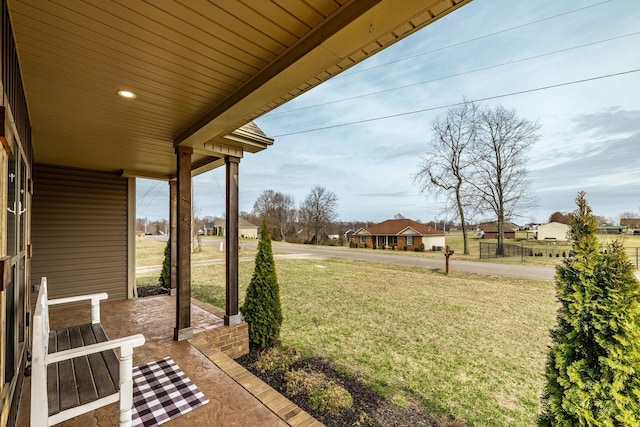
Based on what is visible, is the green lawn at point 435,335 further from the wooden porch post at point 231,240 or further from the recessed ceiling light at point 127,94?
the recessed ceiling light at point 127,94

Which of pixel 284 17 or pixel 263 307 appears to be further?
pixel 263 307

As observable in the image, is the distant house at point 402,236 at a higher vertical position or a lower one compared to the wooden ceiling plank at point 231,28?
lower

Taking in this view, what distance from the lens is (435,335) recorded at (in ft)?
15.9

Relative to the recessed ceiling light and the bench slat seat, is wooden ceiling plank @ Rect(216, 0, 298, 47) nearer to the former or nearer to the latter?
the recessed ceiling light

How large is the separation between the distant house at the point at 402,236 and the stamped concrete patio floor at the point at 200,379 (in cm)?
2346

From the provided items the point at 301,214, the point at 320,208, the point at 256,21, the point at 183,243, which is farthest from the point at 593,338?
the point at 301,214

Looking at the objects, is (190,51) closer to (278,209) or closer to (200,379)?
(200,379)

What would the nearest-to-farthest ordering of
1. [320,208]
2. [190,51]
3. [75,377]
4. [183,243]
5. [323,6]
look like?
[323,6], [190,51], [75,377], [183,243], [320,208]

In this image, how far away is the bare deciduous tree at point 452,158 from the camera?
17719mm

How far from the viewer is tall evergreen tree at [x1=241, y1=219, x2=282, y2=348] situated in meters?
4.13

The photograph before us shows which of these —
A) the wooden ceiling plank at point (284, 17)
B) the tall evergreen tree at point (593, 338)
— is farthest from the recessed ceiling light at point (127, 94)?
the tall evergreen tree at point (593, 338)

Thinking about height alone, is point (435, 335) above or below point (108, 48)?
below

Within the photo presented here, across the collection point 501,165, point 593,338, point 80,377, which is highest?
point 501,165

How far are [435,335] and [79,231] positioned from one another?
6866mm
